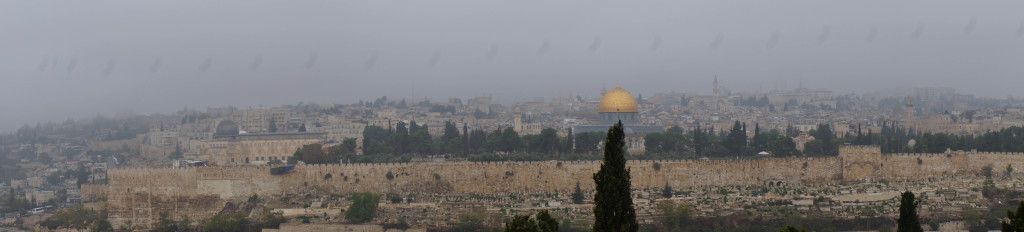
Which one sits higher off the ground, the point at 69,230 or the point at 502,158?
A: the point at 502,158

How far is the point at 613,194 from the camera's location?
18.6 meters

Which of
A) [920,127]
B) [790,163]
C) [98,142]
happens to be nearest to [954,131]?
[920,127]

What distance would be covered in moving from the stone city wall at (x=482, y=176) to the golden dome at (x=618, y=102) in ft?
116

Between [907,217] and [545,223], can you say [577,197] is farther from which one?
[545,223]

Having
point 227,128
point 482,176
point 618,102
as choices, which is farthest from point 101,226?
point 618,102

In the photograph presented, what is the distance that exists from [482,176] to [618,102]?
3685 centimetres

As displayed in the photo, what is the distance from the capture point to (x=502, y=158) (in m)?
47.2

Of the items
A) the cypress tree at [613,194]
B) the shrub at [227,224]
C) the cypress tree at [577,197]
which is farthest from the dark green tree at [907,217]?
the shrub at [227,224]

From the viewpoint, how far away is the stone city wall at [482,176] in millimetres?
43031

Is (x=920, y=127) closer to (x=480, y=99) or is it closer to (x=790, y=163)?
(x=790, y=163)

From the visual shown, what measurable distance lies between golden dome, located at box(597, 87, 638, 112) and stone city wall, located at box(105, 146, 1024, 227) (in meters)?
35.3

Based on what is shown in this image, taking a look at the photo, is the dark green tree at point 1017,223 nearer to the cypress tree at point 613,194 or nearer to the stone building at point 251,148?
the cypress tree at point 613,194

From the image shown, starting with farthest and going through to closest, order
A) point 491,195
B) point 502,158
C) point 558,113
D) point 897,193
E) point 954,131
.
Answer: point 558,113 → point 954,131 → point 502,158 → point 491,195 → point 897,193

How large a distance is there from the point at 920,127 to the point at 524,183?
189ft
